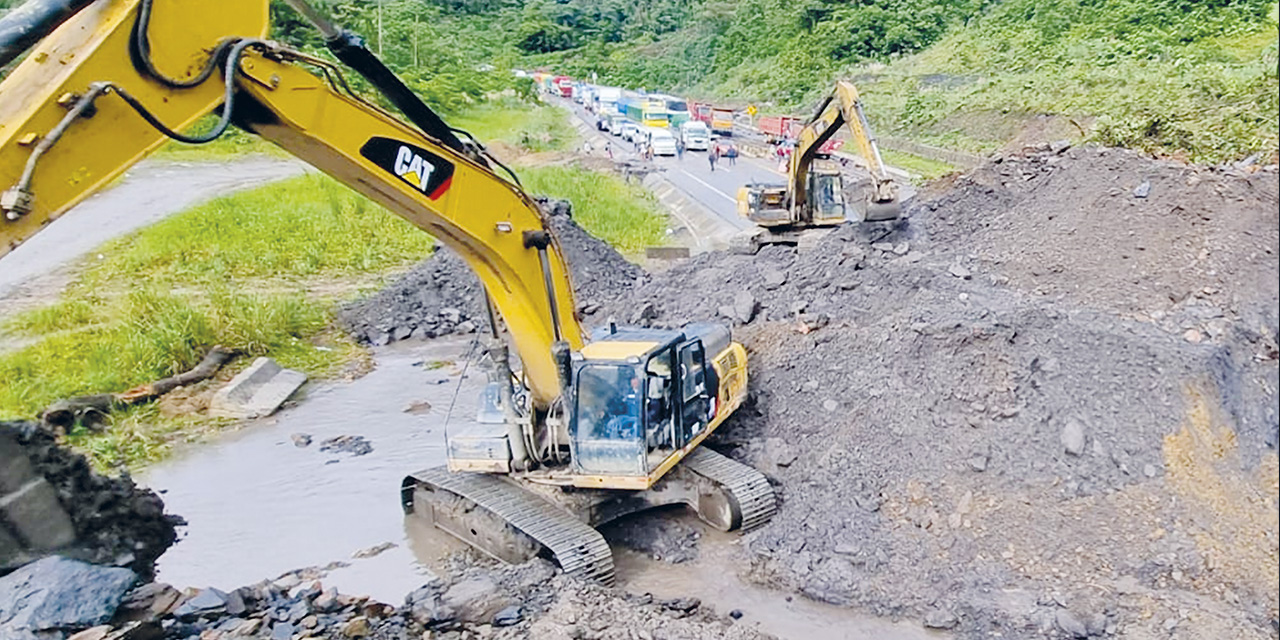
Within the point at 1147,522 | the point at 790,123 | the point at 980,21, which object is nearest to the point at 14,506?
the point at 1147,522

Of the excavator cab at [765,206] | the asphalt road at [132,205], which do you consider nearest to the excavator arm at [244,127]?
the excavator cab at [765,206]

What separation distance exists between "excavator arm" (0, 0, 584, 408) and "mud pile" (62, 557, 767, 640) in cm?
152

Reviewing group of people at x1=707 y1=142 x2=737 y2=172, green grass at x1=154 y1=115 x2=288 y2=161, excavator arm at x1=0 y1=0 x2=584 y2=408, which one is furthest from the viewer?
group of people at x1=707 y1=142 x2=737 y2=172

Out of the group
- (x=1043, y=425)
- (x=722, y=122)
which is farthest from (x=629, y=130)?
(x=1043, y=425)

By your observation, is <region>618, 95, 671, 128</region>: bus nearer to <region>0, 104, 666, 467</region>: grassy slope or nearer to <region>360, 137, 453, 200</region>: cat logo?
<region>0, 104, 666, 467</region>: grassy slope

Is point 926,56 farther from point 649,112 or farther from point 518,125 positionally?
point 518,125

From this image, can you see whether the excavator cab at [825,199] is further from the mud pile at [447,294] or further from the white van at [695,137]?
the white van at [695,137]

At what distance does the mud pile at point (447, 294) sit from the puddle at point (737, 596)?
6768 millimetres

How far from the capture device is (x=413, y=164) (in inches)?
247

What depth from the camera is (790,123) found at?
30703 mm

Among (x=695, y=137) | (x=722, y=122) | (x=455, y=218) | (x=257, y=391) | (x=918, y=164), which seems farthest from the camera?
(x=722, y=122)

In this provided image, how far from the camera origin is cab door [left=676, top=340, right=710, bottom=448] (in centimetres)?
773

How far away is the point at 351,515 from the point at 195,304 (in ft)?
23.2

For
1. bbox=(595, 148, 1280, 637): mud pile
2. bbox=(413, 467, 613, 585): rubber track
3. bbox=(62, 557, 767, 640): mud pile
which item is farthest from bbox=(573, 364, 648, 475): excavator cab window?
bbox=(595, 148, 1280, 637): mud pile
